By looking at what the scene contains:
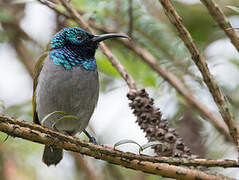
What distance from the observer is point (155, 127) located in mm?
2652

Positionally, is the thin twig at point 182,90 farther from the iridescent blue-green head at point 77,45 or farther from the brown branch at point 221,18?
the brown branch at point 221,18

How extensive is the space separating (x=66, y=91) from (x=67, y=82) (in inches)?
3.0

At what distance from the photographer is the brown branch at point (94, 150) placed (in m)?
1.94

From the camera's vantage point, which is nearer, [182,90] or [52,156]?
[182,90]

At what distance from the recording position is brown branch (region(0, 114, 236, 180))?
76.3 inches

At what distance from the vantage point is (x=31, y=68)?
455 centimetres

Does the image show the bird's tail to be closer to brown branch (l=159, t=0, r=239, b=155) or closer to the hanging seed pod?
the hanging seed pod

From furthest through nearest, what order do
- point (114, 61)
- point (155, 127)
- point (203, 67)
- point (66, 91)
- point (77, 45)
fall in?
1. point (77, 45)
2. point (66, 91)
3. point (114, 61)
4. point (155, 127)
5. point (203, 67)

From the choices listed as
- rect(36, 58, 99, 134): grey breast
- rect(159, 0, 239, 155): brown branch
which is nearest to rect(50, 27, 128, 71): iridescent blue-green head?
rect(36, 58, 99, 134): grey breast

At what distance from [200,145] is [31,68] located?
2083 millimetres

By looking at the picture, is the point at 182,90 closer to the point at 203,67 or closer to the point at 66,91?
the point at 66,91

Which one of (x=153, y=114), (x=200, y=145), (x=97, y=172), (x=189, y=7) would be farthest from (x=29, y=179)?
(x=189, y=7)

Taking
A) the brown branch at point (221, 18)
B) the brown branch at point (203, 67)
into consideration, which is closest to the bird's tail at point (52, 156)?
the brown branch at point (203, 67)

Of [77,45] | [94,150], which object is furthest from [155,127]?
[77,45]
